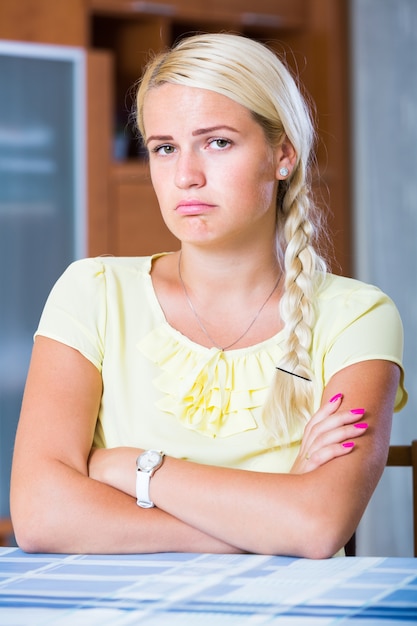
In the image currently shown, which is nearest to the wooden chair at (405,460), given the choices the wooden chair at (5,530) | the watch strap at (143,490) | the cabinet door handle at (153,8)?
the watch strap at (143,490)

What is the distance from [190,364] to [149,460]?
10.3 inches

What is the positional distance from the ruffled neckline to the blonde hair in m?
0.03

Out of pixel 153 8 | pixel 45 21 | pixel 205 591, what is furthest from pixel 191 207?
pixel 153 8

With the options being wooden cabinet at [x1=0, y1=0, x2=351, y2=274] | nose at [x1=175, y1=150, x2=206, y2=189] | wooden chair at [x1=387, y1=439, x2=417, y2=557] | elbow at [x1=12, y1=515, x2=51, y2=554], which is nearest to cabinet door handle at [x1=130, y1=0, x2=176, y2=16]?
wooden cabinet at [x1=0, y1=0, x2=351, y2=274]

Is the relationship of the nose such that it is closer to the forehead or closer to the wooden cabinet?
the forehead

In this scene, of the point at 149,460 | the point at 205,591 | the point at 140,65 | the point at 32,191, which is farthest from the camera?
the point at 140,65

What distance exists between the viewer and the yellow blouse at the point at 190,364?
62.7 inches

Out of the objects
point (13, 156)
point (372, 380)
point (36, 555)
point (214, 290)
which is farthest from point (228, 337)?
point (13, 156)

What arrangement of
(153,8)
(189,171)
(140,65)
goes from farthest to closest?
(140,65) → (153,8) → (189,171)

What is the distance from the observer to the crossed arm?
1332 mm

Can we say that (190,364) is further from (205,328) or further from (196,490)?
(196,490)

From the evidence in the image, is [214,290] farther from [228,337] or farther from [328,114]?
[328,114]

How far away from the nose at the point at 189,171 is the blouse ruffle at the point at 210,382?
0.88ft

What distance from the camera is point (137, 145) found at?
416 centimetres
